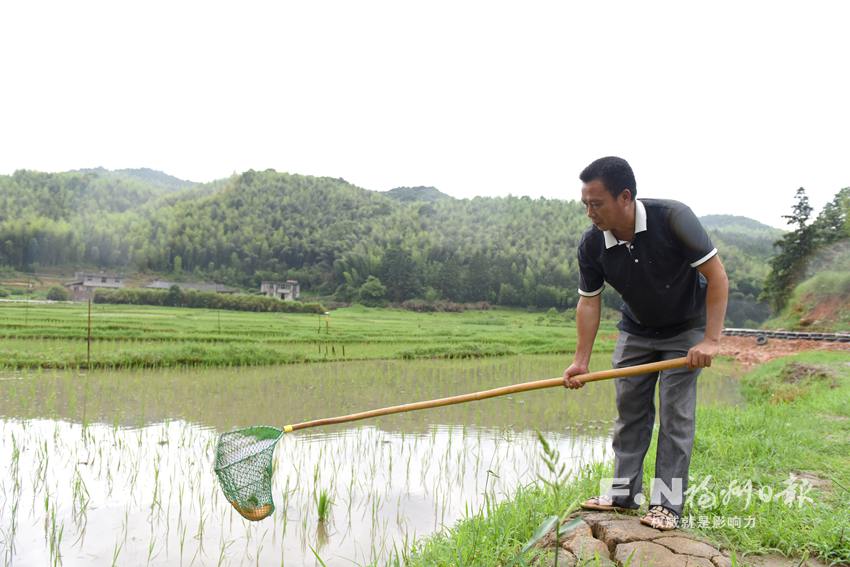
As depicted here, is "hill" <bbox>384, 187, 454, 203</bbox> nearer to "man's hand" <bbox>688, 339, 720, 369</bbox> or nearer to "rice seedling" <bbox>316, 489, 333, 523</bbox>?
"rice seedling" <bbox>316, 489, 333, 523</bbox>

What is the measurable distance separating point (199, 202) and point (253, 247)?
1243cm

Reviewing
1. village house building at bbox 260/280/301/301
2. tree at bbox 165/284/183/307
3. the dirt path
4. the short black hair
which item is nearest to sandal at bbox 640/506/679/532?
the short black hair

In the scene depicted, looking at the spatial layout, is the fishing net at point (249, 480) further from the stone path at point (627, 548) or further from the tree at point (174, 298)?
the tree at point (174, 298)

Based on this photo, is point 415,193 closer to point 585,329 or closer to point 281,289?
point 281,289

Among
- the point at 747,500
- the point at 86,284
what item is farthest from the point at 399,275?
the point at 747,500

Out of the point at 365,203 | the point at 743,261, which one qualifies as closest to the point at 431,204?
the point at 365,203

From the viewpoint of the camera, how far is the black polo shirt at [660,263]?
7.12ft

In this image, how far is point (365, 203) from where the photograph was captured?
6338 centimetres

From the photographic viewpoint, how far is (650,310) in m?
2.31

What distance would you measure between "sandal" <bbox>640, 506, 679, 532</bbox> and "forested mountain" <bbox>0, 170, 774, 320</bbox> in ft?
126

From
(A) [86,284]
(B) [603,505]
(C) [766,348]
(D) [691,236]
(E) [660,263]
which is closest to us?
(D) [691,236]

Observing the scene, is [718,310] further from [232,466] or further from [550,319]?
[550,319]

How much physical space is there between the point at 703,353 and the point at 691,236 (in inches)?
16.7

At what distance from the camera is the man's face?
214 cm
